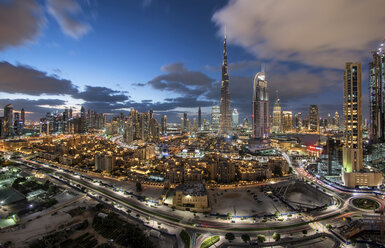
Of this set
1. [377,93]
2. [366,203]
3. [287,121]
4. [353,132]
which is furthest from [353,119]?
[287,121]

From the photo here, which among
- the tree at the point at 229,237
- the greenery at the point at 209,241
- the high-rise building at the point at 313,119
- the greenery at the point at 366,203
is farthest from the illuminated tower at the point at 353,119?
the high-rise building at the point at 313,119

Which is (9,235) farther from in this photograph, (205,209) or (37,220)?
(205,209)

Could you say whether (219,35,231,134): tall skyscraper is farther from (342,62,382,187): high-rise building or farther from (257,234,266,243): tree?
(257,234,266,243): tree

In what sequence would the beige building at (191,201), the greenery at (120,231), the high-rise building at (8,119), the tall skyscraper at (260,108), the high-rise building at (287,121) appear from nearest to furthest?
the greenery at (120,231) < the beige building at (191,201) < the high-rise building at (8,119) < the tall skyscraper at (260,108) < the high-rise building at (287,121)

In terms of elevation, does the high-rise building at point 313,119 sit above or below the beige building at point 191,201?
above

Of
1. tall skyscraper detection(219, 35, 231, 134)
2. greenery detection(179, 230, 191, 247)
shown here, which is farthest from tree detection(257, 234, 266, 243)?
tall skyscraper detection(219, 35, 231, 134)

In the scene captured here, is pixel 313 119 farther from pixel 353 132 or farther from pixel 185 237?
pixel 185 237

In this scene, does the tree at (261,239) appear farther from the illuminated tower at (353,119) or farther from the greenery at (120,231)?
the illuminated tower at (353,119)
